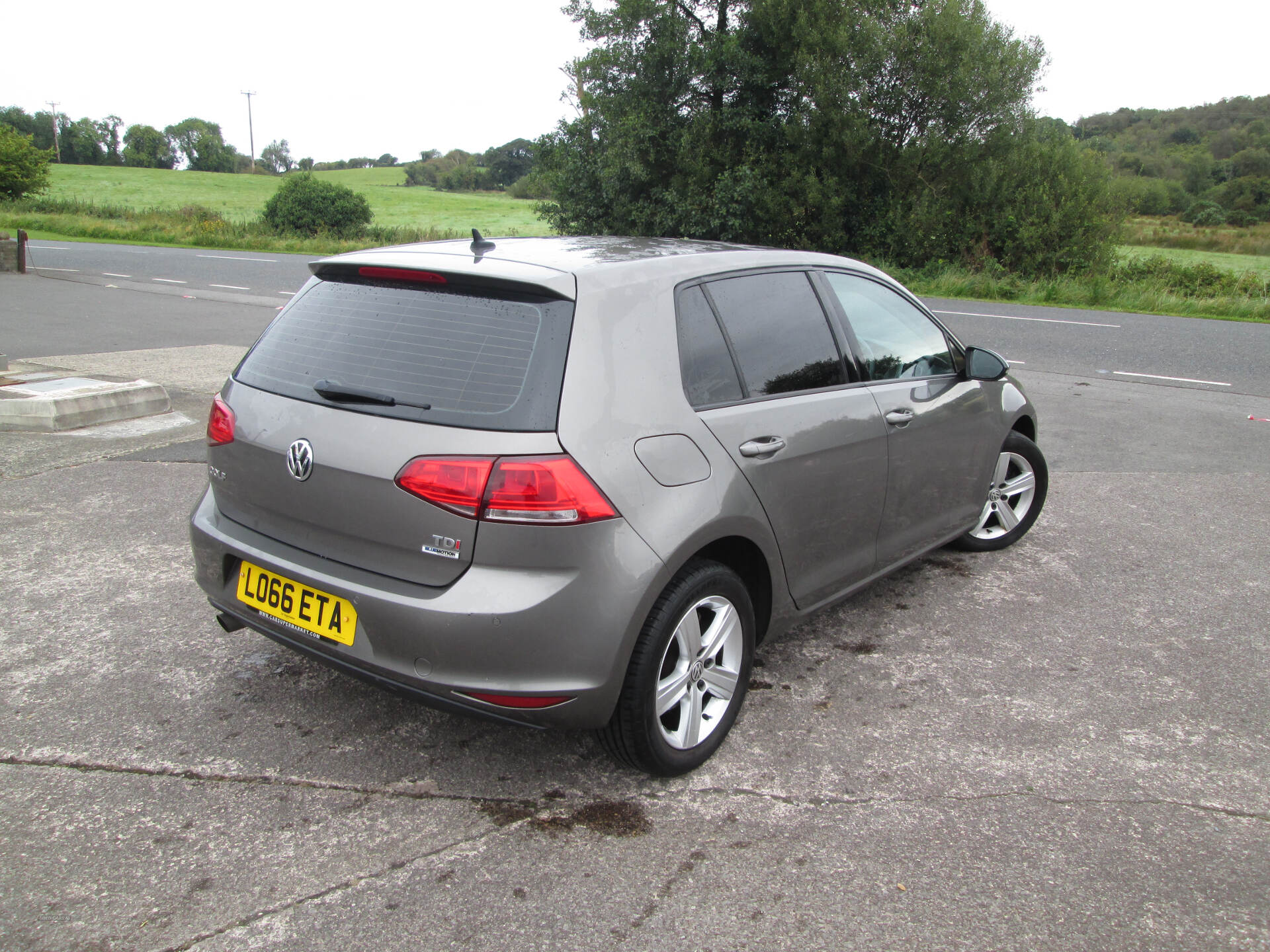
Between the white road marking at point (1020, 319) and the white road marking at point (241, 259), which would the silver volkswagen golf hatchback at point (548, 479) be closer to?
the white road marking at point (1020, 319)

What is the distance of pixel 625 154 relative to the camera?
2397cm

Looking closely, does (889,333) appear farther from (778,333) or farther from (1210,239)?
(1210,239)

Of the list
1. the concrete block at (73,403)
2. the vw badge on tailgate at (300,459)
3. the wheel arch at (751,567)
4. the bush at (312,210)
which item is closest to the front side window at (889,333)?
the wheel arch at (751,567)

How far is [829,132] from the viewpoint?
2308 centimetres

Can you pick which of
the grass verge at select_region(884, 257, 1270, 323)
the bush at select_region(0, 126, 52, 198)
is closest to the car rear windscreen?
the grass verge at select_region(884, 257, 1270, 323)

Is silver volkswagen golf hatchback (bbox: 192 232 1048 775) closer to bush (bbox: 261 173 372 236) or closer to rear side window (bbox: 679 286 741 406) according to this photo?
rear side window (bbox: 679 286 741 406)

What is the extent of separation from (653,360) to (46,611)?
292 cm

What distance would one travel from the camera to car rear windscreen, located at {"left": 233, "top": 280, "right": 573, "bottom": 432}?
2.60 metres

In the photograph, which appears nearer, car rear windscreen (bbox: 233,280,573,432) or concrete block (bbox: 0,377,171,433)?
car rear windscreen (bbox: 233,280,573,432)

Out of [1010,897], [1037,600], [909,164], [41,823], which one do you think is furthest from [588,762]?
[909,164]

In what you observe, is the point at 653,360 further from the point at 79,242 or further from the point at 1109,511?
the point at 79,242

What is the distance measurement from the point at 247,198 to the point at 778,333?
65433 millimetres

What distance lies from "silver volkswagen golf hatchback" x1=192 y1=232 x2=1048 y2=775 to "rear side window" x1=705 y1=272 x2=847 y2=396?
0.04ft

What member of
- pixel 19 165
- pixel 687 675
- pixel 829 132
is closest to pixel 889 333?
pixel 687 675
